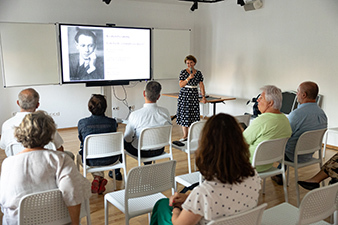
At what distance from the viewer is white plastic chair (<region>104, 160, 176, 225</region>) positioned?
2090 millimetres

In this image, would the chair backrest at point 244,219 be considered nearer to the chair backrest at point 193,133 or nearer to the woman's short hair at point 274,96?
the woman's short hair at point 274,96

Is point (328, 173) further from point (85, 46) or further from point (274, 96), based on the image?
point (85, 46)

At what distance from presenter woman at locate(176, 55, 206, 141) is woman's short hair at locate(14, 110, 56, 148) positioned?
3.61 meters

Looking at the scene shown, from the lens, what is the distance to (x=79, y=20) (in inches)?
249

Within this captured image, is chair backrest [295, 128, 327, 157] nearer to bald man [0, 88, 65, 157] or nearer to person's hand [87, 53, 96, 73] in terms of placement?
bald man [0, 88, 65, 157]

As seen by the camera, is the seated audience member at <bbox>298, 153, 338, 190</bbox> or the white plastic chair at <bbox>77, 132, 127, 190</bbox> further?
the white plastic chair at <bbox>77, 132, 127, 190</bbox>

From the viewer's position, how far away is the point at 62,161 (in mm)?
1750

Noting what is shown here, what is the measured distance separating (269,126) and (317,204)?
48.3 inches

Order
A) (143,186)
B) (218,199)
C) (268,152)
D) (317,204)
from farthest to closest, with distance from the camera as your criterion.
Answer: (268,152)
(143,186)
(317,204)
(218,199)

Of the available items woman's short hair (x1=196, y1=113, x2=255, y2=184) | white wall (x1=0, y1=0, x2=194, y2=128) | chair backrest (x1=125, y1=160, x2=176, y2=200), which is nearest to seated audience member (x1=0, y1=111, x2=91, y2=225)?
A: chair backrest (x1=125, y1=160, x2=176, y2=200)

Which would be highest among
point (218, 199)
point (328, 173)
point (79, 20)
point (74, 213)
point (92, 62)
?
point (79, 20)

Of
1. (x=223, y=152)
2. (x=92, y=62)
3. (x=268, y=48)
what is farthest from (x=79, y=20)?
(x=223, y=152)

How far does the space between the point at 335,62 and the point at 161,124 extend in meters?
3.52

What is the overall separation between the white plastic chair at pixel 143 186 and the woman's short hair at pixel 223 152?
68 cm
